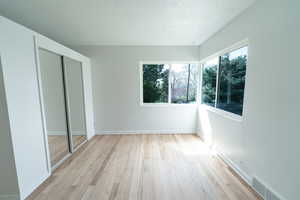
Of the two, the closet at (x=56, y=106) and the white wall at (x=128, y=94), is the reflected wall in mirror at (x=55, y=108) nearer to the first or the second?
the closet at (x=56, y=106)

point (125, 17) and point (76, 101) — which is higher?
point (125, 17)

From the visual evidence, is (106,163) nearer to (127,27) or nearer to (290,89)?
(127,27)

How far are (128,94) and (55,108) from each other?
1.72 meters

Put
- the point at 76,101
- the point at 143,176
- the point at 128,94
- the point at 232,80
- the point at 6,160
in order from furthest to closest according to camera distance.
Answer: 1. the point at 128,94
2. the point at 76,101
3. the point at 232,80
4. the point at 143,176
5. the point at 6,160

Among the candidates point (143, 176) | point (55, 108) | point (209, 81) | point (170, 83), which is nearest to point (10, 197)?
point (55, 108)

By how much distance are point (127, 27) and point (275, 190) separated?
3.23m

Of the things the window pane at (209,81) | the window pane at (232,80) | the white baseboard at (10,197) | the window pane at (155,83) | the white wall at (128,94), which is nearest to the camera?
the white baseboard at (10,197)

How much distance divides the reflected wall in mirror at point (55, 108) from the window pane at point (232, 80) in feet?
10.2

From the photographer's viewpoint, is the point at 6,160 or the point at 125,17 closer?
the point at 6,160

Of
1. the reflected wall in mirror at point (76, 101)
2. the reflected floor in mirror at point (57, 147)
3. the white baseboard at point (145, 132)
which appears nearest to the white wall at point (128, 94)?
the white baseboard at point (145, 132)

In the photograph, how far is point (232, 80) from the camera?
2283 millimetres

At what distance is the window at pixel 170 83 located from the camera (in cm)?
361

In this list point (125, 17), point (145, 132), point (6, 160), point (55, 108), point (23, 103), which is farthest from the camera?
point (145, 132)

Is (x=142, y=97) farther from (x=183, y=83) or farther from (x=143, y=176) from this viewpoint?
(x=143, y=176)
